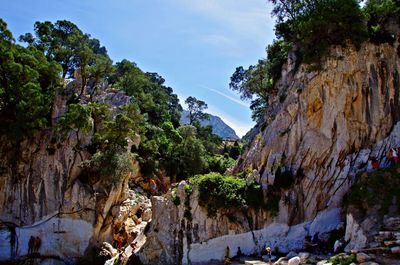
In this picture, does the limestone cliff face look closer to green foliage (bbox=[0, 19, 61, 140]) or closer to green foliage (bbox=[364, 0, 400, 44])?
green foliage (bbox=[0, 19, 61, 140])

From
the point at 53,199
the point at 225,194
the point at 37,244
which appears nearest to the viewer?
the point at 225,194

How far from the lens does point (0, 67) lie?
97.9 ft

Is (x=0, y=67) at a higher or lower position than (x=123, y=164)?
higher

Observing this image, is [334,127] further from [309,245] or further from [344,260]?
[344,260]

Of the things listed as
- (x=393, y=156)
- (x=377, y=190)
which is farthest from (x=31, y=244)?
(x=393, y=156)

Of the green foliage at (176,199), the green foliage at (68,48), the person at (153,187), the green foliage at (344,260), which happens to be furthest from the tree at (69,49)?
the green foliage at (344,260)

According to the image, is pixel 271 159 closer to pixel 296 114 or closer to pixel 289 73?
pixel 296 114

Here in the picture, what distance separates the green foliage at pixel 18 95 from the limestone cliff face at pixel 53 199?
2.08 m

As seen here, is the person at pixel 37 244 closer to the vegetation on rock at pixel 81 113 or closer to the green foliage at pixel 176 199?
the vegetation on rock at pixel 81 113

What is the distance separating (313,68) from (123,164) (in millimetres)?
15638

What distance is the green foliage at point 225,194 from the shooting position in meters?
24.3

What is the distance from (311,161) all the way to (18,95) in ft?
73.0

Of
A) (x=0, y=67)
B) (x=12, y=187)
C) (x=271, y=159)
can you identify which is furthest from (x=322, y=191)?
(x=0, y=67)

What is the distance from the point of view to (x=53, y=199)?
30.2 m
